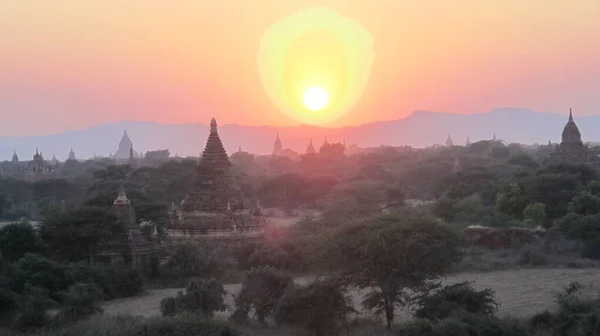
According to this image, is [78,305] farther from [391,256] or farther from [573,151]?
[573,151]

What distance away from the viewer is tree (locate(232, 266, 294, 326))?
70.1 ft

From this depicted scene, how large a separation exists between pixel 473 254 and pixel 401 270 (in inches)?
501

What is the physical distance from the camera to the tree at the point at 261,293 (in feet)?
70.1

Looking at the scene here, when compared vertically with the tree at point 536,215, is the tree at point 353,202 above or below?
above

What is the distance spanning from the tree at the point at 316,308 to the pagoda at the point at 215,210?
481 inches

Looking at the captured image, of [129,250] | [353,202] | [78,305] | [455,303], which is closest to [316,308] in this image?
[455,303]

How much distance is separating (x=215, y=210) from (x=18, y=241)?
7.06m

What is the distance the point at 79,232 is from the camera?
101 ft

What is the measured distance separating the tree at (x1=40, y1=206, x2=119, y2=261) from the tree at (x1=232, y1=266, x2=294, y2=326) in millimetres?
10307

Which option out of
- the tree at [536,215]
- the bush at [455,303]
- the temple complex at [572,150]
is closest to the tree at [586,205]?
the tree at [536,215]

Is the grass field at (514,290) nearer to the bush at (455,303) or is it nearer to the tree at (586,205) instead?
the bush at (455,303)

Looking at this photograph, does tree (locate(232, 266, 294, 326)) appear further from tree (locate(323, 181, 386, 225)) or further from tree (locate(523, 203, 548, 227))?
tree (locate(523, 203, 548, 227))

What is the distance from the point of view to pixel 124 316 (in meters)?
19.9

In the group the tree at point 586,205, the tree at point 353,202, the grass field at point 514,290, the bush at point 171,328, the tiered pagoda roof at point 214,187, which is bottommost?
the grass field at point 514,290
